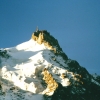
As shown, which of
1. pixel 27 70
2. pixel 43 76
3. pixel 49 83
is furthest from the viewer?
pixel 27 70

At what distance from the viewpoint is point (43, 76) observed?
8900 cm

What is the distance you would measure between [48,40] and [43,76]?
26283 mm

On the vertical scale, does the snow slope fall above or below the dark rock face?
below

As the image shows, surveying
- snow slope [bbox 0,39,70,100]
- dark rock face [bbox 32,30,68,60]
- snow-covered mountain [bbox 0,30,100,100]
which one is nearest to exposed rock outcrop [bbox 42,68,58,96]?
snow-covered mountain [bbox 0,30,100,100]

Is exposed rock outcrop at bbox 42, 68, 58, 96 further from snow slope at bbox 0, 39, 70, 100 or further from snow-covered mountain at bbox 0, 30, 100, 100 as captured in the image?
snow slope at bbox 0, 39, 70, 100

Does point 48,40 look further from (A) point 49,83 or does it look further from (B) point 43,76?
(A) point 49,83

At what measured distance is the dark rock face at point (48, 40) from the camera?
10512 cm

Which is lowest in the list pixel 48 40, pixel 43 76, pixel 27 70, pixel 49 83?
pixel 49 83

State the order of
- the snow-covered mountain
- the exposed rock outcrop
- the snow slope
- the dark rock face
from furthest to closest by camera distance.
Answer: the dark rock face < the exposed rock outcrop < the snow-covered mountain < the snow slope

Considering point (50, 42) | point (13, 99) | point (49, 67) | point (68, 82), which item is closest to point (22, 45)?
point (50, 42)

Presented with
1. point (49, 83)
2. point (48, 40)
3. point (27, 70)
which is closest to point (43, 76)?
point (49, 83)

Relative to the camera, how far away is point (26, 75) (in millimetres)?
87312

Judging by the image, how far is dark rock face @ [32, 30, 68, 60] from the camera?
105 meters

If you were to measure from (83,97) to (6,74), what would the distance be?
28.1 m
